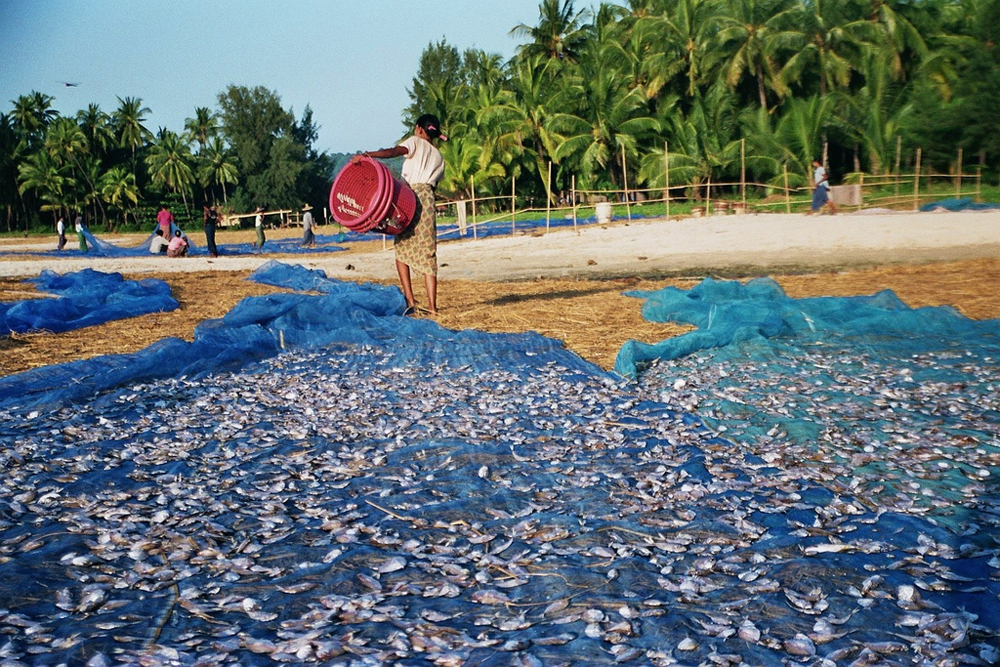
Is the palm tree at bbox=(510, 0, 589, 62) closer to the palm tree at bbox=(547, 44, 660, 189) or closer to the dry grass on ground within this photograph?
the palm tree at bbox=(547, 44, 660, 189)

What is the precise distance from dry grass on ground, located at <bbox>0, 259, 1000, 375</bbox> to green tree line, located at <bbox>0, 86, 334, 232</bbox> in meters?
51.3

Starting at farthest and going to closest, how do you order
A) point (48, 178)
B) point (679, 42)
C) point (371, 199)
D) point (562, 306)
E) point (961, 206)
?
point (48, 178)
point (679, 42)
point (961, 206)
point (562, 306)
point (371, 199)

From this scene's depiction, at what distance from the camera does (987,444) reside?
13.9 feet

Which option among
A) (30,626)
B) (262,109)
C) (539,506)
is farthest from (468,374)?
(262,109)

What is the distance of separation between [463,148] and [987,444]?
37903 millimetres

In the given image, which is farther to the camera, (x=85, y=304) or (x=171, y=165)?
(x=171, y=165)

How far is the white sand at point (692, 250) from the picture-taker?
44.3ft

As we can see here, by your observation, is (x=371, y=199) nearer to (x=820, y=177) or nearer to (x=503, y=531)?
(x=503, y=531)

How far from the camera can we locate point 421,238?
A: 8.08 m

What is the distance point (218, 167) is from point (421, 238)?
5978 cm

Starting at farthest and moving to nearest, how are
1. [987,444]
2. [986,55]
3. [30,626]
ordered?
1. [986,55]
2. [987,444]
3. [30,626]

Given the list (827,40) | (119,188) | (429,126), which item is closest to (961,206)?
(827,40)

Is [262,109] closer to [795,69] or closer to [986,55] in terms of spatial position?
[795,69]

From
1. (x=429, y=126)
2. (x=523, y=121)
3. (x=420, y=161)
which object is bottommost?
(x=420, y=161)
